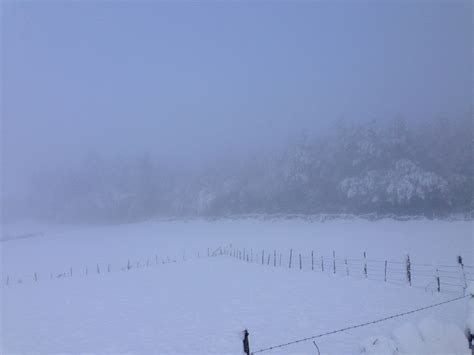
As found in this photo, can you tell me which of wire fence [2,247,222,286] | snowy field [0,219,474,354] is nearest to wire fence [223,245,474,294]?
snowy field [0,219,474,354]

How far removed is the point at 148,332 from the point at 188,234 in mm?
44445

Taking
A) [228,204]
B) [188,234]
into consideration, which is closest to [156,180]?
[228,204]

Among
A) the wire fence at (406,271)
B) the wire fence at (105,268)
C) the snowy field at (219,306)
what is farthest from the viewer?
the wire fence at (105,268)

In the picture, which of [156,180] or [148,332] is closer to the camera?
[148,332]

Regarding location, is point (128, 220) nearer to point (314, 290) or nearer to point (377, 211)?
point (377, 211)

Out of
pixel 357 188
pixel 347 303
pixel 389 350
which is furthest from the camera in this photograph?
pixel 357 188

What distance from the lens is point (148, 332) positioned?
428 inches

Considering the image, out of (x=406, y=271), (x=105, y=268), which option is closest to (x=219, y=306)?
(x=406, y=271)

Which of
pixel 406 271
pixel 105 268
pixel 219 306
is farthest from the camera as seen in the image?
pixel 105 268

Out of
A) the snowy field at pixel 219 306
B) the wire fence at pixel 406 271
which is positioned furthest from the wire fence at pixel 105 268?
the wire fence at pixel 406 271

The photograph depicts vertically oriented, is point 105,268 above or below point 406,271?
below

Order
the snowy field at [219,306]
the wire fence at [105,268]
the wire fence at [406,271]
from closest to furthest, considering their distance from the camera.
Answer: the snowy field at [219,306]
the wire fence at [406,271]
the wire fence at [105,268]

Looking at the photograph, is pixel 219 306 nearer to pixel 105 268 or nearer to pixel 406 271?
pixel 406 271

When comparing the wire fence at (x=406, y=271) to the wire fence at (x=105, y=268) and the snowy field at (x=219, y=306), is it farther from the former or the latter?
the wire fence at (x=105, y=268)
